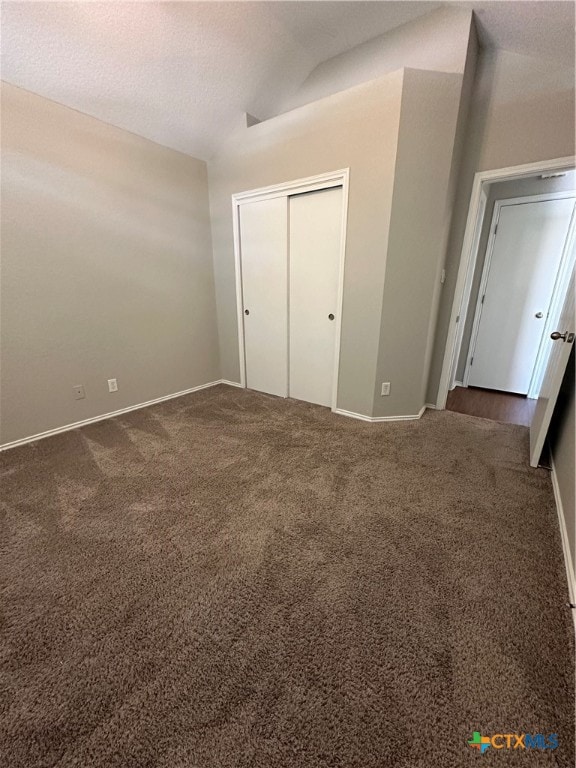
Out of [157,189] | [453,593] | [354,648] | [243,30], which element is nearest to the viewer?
[354,648]

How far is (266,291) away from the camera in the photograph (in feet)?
9.93

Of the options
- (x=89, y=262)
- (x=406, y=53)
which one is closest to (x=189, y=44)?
(x=406, y=53)

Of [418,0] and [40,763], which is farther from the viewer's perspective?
[418,0]

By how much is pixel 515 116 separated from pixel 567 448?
2309 millimetres

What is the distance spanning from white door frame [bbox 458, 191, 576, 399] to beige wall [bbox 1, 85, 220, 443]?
3091 millimetres

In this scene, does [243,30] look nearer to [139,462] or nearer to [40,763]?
[139,462]

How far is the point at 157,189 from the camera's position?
2686 millimetres

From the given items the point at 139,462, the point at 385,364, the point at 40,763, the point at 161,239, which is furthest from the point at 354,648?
the point at 161,239

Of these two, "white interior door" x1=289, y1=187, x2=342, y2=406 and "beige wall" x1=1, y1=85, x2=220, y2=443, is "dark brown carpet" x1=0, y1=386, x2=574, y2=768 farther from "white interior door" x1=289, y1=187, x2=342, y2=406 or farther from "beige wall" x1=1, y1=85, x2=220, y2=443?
"white interior door" x1=289, y1=187, x2=342, y2=406

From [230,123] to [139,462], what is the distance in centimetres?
303

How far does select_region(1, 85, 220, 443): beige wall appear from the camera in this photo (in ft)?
6.66

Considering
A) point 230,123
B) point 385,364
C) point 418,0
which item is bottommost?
point 385,364

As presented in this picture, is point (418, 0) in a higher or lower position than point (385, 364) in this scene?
higher

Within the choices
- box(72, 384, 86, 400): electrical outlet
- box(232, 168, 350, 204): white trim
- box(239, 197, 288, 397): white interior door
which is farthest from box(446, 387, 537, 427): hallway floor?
box(72, 384, 86, 400): electrical outlet
